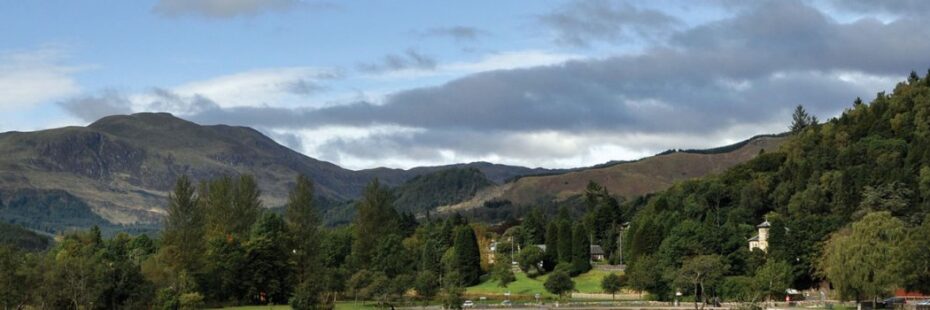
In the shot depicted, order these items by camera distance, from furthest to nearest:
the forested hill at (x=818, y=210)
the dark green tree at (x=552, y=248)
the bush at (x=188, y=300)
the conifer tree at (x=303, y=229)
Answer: the dark green tree at (x=552, y=248) < the conifer tree at (x=303, y=229) < the forested hill at (x=818, y=210) < the bush at (x=188, y=300)

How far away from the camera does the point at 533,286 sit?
148125mm

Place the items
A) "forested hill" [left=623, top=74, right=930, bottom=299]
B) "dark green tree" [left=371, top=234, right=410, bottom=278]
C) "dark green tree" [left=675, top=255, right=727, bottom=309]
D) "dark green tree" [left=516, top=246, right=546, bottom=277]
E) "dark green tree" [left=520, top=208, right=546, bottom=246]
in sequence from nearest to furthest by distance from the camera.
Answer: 1. "forested hill" [left=623, top=74, right=930, bottom=299]
2. "dark green tree" [left=675, top=255, right=727, bottom=309]
3. "dark green tree" [left=371, top=234, right=410, bottom=278]
4. "dark green tree" [left=516, top=246, right=546, bottom=277]
5. "dark green tree" [left=520, top=208, right=546, bottom=246]

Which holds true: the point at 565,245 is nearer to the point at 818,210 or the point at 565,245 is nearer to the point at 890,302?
the point at 818,210

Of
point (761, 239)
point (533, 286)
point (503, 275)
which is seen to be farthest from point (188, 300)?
point (761, 239)

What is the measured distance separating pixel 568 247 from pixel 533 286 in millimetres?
10841

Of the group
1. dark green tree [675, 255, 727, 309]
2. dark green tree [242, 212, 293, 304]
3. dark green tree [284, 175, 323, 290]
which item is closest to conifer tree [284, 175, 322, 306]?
dark green tree [284, 175, 323, 290]

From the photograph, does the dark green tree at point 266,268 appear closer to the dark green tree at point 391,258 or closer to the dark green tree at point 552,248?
the dark green tree at point 391,258

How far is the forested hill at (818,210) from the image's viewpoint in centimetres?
10900

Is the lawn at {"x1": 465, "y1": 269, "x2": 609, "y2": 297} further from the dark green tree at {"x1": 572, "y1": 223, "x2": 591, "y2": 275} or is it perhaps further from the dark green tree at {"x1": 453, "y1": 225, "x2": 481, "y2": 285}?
the dark green tree at {"x1": 453, "y1": 225, "x2": 481, "y2": 285}

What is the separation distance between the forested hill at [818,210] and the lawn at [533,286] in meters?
5.78

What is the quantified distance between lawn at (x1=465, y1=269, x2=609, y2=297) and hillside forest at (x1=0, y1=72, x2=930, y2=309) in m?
1.70

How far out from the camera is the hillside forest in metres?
105

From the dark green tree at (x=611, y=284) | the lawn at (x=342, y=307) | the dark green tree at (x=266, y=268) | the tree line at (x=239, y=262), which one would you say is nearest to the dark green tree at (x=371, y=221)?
the tree line at (x=239, y=262)

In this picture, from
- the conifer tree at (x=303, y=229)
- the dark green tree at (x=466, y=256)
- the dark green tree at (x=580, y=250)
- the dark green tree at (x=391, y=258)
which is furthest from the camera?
the dark green tree at (x=466, y=256)
